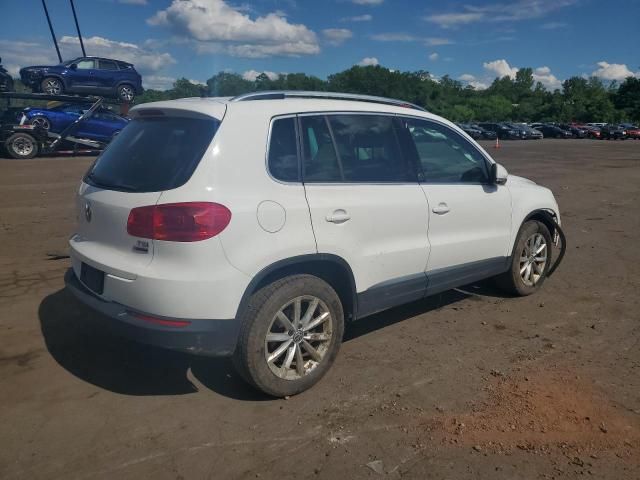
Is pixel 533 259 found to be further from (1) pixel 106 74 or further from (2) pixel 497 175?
(1) pixel 106 74

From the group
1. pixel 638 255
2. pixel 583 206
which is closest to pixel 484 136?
pixel 583 206

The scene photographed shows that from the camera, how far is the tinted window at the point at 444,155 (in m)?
4.24

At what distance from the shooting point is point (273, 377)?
11.0 ft

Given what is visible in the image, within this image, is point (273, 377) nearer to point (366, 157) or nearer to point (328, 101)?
point (366, 157)

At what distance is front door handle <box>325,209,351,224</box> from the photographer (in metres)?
3.46

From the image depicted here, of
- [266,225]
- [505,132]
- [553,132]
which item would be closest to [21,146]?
[266,225]

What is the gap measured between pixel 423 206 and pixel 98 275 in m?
2.28

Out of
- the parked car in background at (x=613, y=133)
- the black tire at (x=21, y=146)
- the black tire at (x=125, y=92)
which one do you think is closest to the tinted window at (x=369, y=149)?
the black tire at (x=21, y=146)

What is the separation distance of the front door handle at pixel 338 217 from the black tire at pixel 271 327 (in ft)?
1.24

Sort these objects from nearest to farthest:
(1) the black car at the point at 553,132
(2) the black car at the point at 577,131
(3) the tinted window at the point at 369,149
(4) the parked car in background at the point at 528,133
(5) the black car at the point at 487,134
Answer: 1. (3) the tinted window at the point at 369,149
2. (4) the parked car in background at the point at 528,133
3. (5) the black car at the point at 487,134
4. (1) the black car at the point at 553,132
5. (2) the black car at the point at 577,131

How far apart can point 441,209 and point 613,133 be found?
2158 inches

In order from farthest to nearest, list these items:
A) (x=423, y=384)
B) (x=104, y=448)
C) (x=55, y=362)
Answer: (x=55, y=362) < (x=423, y=384) < (x=104, y=448)

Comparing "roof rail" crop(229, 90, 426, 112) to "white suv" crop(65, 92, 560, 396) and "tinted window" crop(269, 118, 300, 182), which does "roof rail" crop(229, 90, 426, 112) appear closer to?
"white suv" crop(65, 92, 560, 396)

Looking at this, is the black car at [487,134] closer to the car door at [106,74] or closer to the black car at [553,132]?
the black car at [553,132]
